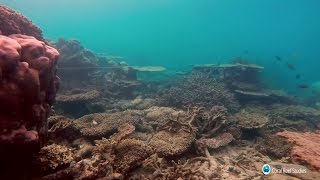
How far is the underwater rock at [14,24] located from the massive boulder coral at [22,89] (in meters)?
1.87

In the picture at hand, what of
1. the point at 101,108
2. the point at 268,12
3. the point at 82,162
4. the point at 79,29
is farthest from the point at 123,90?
the point at 79,29

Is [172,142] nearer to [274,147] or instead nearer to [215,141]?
[215,141]

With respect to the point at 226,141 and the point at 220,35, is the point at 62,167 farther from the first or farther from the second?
the point at 220,35

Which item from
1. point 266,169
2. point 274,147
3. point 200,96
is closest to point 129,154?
point 266,169

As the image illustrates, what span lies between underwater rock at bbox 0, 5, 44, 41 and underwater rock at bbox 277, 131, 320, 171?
6936 mm

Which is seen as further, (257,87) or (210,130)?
(257,87)

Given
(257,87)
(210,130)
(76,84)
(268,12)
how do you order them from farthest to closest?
(268,12)
(257,87)
(76,84)
(210,130)

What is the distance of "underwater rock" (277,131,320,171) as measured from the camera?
21.8 ft

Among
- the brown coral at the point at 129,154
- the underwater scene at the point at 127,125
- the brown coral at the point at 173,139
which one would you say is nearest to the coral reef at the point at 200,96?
the underwater scene at the point at 127,125

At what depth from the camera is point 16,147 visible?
3.55 m

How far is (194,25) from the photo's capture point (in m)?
142

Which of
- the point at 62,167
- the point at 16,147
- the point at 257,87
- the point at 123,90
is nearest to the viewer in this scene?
the point at 16,147

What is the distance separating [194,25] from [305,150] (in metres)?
140

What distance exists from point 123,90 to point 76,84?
2.47m
